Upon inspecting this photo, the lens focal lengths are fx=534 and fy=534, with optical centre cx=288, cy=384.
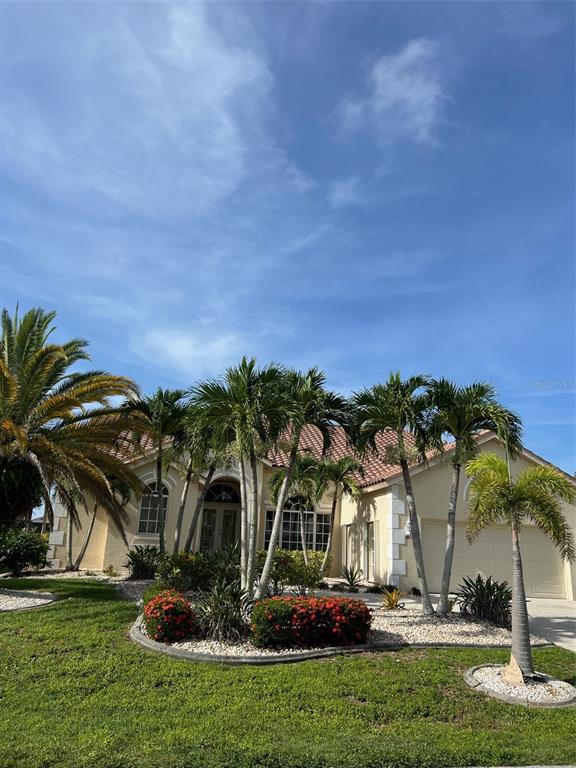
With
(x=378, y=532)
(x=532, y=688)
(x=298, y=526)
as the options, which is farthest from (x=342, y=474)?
(x=532, y=688)

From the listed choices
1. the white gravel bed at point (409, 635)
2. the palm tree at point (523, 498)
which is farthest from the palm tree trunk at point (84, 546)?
the palm tree at point (523, 498)

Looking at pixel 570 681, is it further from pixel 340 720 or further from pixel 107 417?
pixel 107 417

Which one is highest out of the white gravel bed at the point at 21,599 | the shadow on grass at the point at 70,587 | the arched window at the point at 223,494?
the arched window at the point at 223,494

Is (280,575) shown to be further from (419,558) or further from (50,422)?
(50,422)

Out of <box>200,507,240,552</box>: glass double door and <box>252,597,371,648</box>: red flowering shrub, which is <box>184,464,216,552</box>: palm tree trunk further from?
<box>252,597,371,648</box>: red flowering shrub

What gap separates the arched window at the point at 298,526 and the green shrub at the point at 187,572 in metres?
7.39

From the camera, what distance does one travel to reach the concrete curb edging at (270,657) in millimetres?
8008

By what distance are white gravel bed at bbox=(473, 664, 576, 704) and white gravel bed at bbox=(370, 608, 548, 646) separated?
167cm

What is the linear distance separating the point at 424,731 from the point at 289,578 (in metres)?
7.61

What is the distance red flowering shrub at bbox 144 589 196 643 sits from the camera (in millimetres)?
8680

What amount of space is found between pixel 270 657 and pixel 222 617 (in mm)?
1282

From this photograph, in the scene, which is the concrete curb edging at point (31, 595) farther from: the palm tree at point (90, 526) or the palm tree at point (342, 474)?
the palm tree at point (342, 474)

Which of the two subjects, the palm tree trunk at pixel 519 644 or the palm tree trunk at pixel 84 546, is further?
the palm tree trunk at pixel 84 546

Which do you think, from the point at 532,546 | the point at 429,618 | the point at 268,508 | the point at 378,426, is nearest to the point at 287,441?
the point at 378,426
